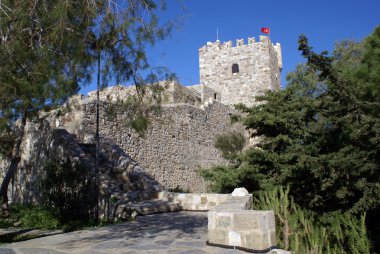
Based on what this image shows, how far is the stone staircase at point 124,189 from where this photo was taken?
8242 mm

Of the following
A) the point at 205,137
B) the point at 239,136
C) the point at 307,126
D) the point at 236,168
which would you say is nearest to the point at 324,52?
the point at 307,126

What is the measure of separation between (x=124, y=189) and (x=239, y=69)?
22.6 metres

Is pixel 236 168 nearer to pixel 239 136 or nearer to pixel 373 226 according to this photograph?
pixel 373 226

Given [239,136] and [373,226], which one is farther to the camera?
[239,136]

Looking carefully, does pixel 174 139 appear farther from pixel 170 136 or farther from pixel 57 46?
pixel 57 46

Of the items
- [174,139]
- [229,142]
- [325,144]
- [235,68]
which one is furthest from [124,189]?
[235,68]

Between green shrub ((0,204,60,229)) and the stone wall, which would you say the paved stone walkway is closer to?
green shrub ((0,204,60,229))

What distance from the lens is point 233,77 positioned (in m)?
30.9

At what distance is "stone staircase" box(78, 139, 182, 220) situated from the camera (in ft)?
27.0

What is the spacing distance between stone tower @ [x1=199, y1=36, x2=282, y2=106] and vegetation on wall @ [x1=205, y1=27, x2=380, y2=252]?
1851 cm

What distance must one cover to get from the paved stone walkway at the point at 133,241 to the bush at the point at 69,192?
6.84ft

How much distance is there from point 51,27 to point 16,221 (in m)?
5.16

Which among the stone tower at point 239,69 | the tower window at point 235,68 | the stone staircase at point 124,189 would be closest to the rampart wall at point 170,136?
the stone staircase at point 124,189

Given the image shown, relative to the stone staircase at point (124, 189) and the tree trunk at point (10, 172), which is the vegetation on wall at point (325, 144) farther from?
the tree trunk at point (10, 172)
